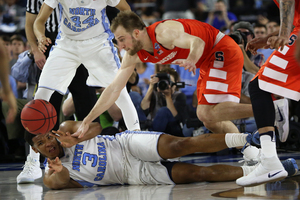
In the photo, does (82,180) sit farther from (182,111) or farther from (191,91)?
(191,91)

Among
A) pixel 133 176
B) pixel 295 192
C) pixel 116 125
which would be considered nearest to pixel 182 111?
pixel 116 125

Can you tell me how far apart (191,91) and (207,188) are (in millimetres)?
3642

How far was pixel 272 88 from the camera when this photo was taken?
9.74 ft

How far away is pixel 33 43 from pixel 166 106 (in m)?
2.48

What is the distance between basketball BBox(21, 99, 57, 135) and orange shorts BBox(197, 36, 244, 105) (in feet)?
5.28

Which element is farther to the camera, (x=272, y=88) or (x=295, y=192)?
(x=272, y=88)

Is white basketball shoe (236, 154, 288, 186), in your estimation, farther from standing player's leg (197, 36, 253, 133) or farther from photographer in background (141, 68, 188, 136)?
photographer in background (141, 68, 188, 136)

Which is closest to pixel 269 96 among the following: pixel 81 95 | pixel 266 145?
pixel 266 145

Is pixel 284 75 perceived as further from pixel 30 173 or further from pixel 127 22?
pixel 30 173

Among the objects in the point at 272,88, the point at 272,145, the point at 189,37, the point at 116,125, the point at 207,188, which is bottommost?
the point at 116,125

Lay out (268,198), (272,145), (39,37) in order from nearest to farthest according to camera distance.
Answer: (268,198)
(272,145)
(39,37)

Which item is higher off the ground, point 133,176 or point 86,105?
point 86,105

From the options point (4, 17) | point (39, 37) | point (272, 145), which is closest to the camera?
point (272, 145)

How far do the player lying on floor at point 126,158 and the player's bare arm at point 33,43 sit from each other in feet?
3.56
